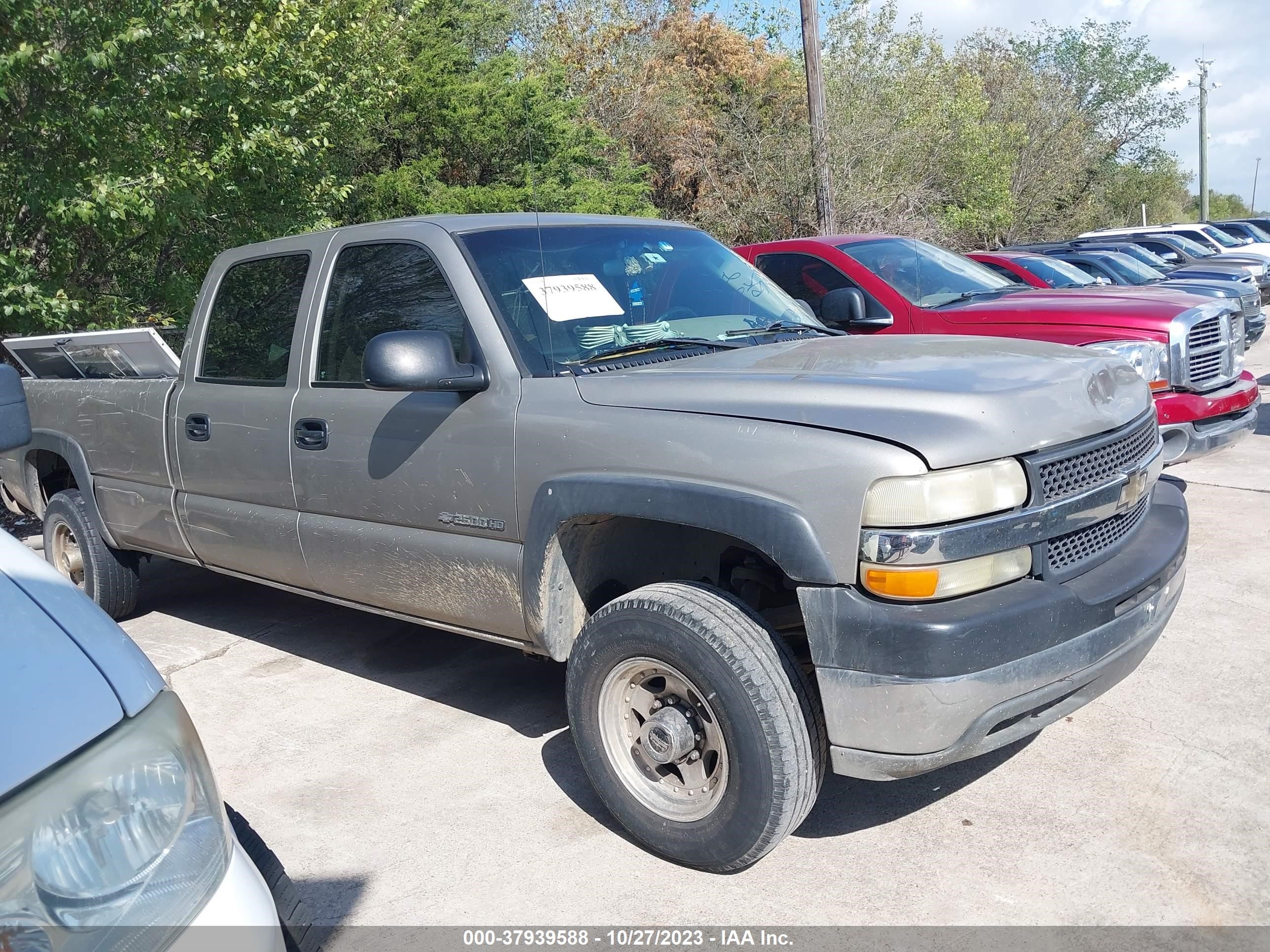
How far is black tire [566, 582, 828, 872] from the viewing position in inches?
114

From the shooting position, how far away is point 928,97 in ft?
81.9

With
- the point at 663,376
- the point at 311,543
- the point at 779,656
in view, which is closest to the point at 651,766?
the point at 779,656

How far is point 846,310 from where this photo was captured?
16.2 feet

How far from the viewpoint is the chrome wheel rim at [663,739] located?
10.3 feet

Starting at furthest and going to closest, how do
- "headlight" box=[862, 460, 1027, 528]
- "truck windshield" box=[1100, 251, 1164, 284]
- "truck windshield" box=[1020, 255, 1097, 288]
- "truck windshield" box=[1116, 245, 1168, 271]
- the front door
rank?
"truck windshield" box=[1116, 245, 1168, 271] < "truck windshield" box=[1100, 251, 1164, 284] < "truck windshield" box=[1020, 255, 1097, 288] < the front door < "headlight" box=[862, 460, 1027, 528]

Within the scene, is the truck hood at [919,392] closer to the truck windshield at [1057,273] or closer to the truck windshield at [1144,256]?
the truck windshield at [1057,273]

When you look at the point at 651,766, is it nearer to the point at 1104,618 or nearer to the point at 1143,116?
the point at 1104,618

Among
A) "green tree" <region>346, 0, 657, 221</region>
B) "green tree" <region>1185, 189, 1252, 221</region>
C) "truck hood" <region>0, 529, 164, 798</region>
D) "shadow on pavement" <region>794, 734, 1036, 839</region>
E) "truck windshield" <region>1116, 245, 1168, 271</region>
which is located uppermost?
"green tree" <region>346, 0, 657, 221</region>

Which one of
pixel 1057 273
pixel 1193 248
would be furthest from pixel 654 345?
pixel 1193 248

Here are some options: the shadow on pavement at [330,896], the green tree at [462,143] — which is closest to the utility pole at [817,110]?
the green tree at [462,143]

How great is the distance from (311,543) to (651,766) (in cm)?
179

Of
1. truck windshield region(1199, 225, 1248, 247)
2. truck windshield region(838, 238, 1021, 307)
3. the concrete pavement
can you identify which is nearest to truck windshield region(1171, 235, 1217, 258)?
truck windshield region(1199, 225, 1248, 247)

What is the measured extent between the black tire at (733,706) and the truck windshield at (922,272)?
201 inches

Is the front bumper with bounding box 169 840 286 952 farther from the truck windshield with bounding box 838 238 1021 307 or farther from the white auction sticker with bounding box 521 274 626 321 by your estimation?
the truck windshield with bounding box 838 238 1021 307
